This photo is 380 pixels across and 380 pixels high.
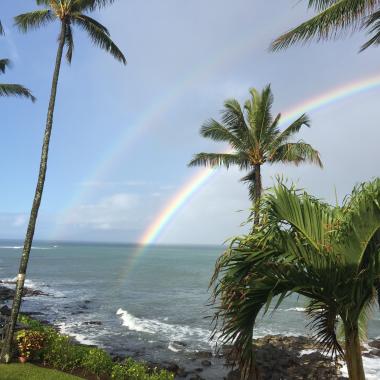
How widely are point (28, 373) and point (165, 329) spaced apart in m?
21.1

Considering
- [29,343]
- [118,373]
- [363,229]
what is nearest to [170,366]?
[118,373]

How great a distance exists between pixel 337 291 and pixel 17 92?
20159mm

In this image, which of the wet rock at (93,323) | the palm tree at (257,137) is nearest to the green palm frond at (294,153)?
the palm tree at (257,137)

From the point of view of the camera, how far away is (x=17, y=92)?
2092 centimetres

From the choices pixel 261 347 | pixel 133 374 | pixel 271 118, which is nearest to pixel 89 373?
pixel 133 374

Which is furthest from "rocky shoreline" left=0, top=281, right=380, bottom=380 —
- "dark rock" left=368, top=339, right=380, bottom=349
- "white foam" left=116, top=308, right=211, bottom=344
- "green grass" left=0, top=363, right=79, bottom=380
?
"green grass" left=0, top=363, right=79, bottom=380

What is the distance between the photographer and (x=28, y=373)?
11852 mm

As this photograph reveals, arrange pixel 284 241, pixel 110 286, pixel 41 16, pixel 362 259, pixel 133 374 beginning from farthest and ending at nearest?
pixel 110 286, pixel 41 16, pixel 133 374, pixel 284 241, pixel 362 259

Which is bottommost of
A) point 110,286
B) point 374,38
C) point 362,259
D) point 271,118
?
point 110,286

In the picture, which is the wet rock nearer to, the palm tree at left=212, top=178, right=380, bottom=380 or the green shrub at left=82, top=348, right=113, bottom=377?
the green shrub at left=82, top=348, right=113, bottom=377

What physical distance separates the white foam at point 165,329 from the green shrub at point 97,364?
1531 cm

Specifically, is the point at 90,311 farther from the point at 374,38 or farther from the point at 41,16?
the point at 374,38

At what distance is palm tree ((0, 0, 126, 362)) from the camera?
13508 mm

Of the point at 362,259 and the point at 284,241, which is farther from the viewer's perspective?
the point at 284,241
